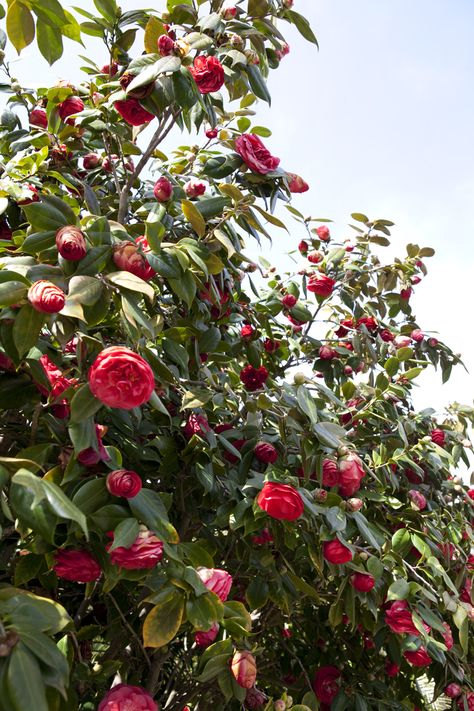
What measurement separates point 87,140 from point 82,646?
144 cm

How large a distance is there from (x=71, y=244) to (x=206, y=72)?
0.52 meters

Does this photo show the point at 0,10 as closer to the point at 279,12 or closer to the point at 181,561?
the point at 279,12

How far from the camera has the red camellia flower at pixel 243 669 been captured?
1284mm

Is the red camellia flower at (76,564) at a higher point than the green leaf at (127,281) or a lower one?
lower

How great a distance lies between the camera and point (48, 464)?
53.7 inches

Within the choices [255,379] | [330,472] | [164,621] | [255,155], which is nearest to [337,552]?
[330,472]

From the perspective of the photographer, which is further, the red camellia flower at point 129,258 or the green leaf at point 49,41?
the green leaf at point 49,41

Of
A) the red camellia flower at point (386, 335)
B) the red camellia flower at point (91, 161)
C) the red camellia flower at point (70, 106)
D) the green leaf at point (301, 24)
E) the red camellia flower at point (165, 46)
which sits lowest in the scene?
the red camellia flower at point (386, 335)

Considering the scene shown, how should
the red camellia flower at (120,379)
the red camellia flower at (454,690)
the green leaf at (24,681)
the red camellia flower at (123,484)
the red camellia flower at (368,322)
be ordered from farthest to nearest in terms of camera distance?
the red camellia flower at (368,322) → the red camellia flower at (454,690) → the red camellia flower at (123,484) → the red camellia flower at (120,379) → the green leaf at (24,681)

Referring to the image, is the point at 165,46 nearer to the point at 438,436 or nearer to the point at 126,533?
the point at 126,533

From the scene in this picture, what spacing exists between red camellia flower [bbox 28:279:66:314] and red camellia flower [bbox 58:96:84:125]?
935 millimetres

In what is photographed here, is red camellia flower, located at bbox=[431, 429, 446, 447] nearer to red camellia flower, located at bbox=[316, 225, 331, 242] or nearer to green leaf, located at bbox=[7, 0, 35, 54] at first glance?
red camellia flower, located at bbox=[316, 225, 331, 242]

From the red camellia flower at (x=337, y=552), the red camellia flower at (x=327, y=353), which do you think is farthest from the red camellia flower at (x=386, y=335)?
the red camellia flower at (x=337, y=552)

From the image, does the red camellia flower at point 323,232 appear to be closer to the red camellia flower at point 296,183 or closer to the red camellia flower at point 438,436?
the red camellia flower at point 438,436
